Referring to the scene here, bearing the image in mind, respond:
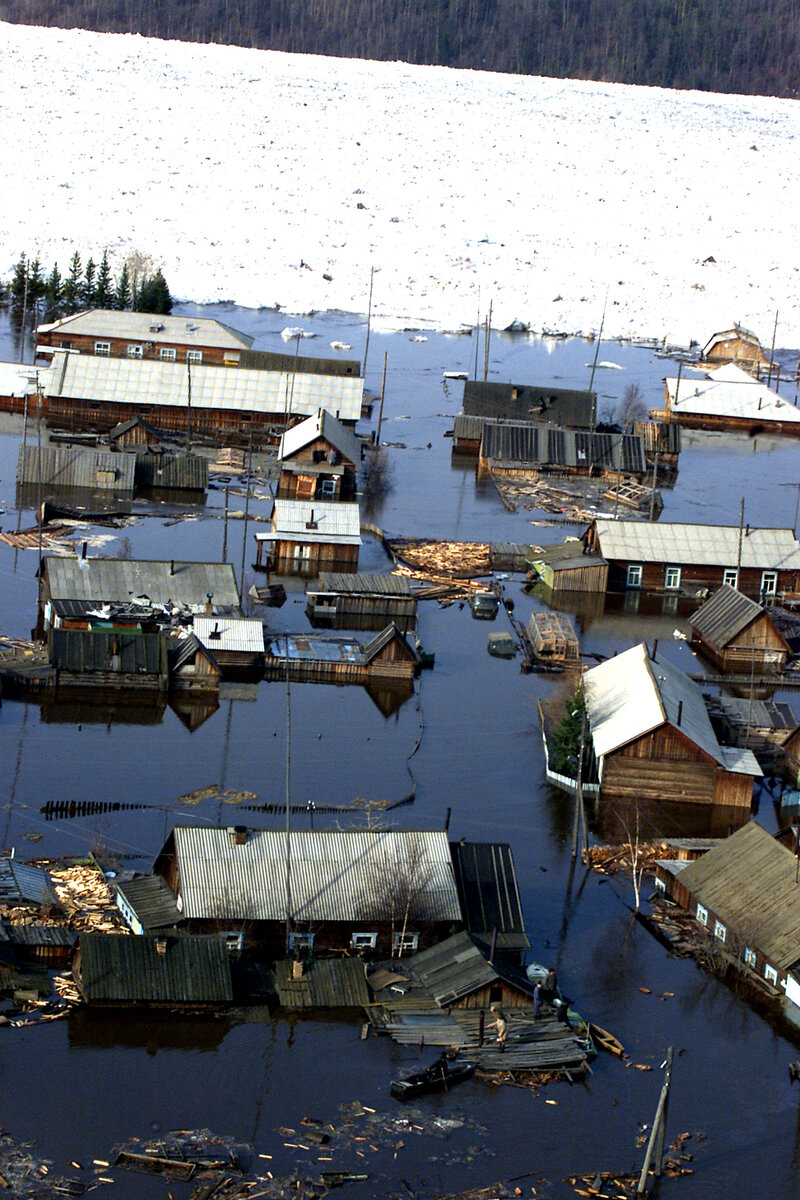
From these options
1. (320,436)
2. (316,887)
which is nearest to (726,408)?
(320,436)

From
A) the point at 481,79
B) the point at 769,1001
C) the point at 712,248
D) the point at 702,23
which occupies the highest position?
the point at 702,23

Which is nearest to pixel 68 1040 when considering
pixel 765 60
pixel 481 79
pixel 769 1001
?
pixel 769 1001

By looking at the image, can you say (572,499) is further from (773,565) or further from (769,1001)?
(769,1001)

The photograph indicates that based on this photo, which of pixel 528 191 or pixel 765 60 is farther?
pixel 765 60

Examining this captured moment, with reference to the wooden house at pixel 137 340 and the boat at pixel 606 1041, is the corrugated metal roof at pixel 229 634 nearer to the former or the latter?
the boat at pixel 606 1041

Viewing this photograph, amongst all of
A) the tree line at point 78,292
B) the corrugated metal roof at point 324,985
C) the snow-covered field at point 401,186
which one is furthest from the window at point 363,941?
the snow-covered field at point 401,186

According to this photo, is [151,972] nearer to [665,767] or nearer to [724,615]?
[665,767]

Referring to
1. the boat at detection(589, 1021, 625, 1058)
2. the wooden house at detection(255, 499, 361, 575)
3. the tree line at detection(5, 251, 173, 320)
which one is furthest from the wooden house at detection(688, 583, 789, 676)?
the tree line at detection(5, 251, 173, 320)

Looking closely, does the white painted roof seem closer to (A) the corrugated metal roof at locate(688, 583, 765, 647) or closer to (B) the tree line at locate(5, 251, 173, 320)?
(B) the tree line at locate(5, 251, 173, 320)
